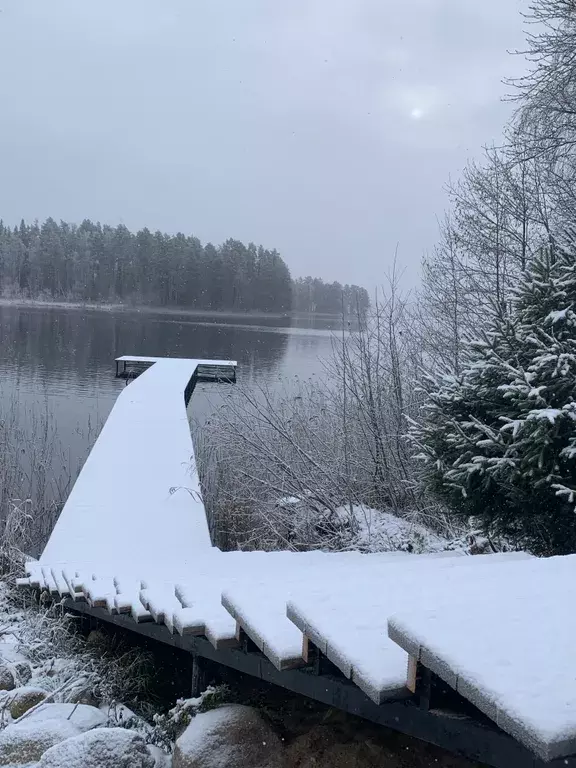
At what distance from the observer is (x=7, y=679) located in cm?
344

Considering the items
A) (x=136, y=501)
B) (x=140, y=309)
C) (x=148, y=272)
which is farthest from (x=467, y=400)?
(x=140, y=309)

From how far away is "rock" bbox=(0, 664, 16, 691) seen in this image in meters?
3.40

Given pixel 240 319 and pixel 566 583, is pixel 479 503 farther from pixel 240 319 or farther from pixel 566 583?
pixel 240 319

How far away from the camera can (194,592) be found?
120 inches

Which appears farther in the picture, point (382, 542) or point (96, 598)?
point (382, 542)

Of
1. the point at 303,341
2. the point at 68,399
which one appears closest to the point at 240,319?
the point at 303,341

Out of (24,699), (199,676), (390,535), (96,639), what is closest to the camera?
(199,676)

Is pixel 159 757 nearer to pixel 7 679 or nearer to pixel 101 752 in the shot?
pixel 101 752

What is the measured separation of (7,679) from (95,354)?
2415 cm

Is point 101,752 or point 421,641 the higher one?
point 421,641

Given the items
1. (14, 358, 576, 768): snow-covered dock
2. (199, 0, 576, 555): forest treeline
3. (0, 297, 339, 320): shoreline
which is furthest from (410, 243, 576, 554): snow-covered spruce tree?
(0, 297, 339, 320): shoreline

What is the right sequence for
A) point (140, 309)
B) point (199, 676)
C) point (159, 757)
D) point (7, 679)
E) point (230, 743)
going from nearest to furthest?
point (230, 743)
point (159, 757)
point (199, 676)
point (7, 679)
point (140, 309)

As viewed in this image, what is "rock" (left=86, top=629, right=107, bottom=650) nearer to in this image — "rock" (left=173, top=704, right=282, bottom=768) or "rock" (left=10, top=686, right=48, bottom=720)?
"rock" (left=10, top=686, right=48, bottom=720)

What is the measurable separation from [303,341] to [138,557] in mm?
27726
